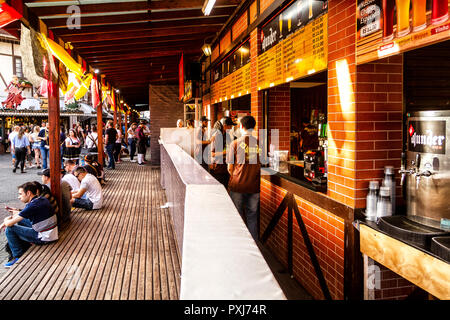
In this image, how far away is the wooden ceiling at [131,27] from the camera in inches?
213

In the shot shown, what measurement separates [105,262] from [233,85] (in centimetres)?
461

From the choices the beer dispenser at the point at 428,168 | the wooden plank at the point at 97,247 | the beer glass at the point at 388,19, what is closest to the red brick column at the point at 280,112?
the wooden plank at the point at 97,247

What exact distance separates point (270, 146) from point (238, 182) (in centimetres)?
109

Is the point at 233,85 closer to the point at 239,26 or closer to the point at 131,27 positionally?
the point at 239,26

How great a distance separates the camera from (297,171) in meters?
4.73

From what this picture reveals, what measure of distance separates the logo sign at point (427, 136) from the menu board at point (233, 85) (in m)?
3.83

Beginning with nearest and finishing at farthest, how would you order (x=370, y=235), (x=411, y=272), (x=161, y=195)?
(x=411, y=272), (x=370, y=235), (x=161, y=195)

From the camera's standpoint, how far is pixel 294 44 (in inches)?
165

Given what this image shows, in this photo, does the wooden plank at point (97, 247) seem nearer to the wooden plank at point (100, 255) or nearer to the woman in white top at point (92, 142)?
the wooden plank at point (100, 255)

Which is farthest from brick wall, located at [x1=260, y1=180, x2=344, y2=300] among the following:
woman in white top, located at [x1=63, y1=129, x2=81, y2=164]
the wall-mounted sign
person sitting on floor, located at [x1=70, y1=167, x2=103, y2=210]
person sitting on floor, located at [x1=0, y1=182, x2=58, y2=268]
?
woman in white top, located at [x1=63, y1=129, x2=81, y2=164]

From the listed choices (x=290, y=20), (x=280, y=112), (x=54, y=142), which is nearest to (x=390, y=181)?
(x=290, y=20)

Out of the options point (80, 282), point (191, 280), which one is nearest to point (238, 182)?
point (80, 282)

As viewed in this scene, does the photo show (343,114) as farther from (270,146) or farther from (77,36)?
(77,36)

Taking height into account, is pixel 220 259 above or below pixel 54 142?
below
